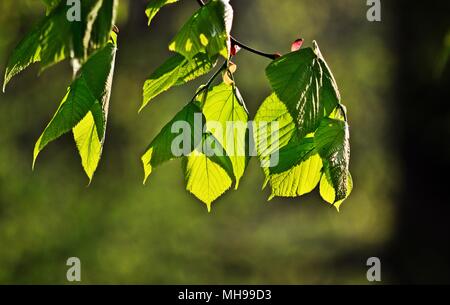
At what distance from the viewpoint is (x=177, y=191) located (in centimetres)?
546

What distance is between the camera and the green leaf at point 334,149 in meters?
0.62

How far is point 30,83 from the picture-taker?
518 cm

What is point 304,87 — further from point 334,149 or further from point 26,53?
point 26,53

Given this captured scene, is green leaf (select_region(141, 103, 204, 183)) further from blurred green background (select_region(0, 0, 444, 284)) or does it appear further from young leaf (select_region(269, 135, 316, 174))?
blurred green background (select_region(0, 0, 444, 284))

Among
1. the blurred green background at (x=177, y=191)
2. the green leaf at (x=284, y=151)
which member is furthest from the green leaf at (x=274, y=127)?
the blurred green background at (x=177, y=191)

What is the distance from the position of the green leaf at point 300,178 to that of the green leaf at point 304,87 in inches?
3.3

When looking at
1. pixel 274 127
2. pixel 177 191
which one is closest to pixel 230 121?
pixel 274 127

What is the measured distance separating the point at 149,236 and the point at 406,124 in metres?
2.24

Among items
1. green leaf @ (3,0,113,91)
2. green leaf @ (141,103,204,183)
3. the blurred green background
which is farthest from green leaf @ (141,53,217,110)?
the blurred green background

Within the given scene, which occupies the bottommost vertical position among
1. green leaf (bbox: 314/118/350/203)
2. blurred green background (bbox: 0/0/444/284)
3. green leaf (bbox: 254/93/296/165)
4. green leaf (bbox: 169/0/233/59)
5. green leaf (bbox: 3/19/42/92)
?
green leaf (bbox: 314/118/350/203)

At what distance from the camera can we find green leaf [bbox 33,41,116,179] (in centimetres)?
62

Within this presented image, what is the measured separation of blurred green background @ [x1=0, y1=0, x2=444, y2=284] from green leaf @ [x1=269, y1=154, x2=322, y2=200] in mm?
3886

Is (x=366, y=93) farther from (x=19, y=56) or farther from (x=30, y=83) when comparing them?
(x=19, y=56)
